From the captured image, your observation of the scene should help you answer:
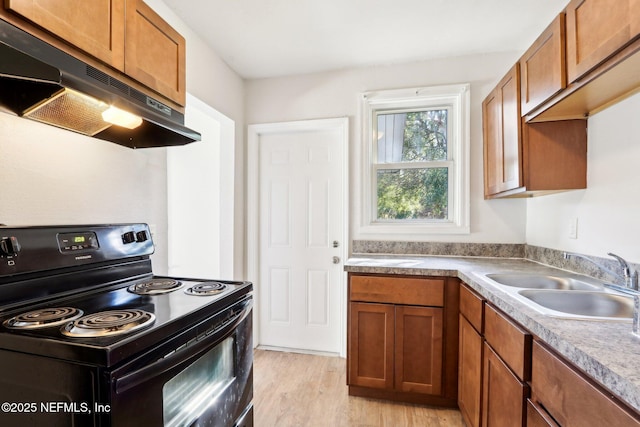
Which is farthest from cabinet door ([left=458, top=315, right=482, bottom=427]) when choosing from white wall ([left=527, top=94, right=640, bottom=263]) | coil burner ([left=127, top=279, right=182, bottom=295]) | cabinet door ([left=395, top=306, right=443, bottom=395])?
coil burner ([left=127, top=279, right=182, bottom=295])

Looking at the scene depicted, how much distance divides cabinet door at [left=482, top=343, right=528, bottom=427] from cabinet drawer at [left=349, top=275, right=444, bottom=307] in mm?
485

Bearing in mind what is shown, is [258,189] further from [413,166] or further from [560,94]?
[560,94]

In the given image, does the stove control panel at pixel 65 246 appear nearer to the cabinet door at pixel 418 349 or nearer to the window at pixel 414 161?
the cabinet door at pixel 418 349

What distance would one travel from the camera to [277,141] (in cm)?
288

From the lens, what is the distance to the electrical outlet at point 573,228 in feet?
5.88

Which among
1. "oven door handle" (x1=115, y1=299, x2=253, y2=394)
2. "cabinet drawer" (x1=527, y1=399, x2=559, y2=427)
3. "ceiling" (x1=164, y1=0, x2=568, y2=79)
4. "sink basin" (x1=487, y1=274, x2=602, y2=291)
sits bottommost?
"cabinet drawer" (x1=527, y1=399, x2=559, y2=427)

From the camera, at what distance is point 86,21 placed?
1045mm

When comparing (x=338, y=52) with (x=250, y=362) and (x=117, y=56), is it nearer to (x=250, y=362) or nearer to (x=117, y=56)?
(x=117, y=56)

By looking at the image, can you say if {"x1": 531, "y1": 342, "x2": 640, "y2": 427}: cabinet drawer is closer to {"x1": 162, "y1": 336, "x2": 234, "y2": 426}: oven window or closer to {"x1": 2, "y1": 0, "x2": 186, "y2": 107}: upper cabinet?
{"x1": 162, "y1": 336, "x2": 234, "y2": 426}: oven window

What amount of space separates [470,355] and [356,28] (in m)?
2.16

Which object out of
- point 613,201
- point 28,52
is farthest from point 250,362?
point 613,201

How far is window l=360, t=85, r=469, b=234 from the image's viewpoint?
253 cm

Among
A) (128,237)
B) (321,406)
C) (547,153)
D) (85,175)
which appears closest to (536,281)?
(547,153)

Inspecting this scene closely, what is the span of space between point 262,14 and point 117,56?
111cm
